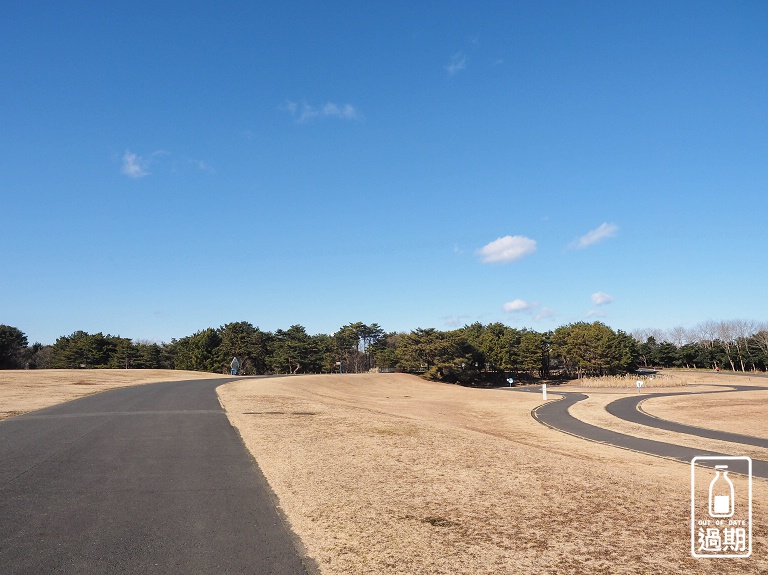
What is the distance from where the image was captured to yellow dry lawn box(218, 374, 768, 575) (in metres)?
5.90

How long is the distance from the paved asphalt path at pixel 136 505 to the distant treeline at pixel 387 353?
64025 mm

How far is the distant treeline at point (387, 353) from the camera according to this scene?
262 feet

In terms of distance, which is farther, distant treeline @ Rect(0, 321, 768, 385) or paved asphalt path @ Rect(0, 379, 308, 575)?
distant treeline @ Rect(0, 321, 768, 385)

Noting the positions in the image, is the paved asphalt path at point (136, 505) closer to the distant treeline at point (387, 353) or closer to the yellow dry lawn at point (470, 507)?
the yellow dry lawn at point (470, 507)

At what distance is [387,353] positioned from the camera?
284 ft

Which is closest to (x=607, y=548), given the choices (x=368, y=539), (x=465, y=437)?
(x=368, y=539)

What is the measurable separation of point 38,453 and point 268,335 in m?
85.6

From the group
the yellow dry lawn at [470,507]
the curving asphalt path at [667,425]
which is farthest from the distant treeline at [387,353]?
the yellow dry lawn at [470,507]

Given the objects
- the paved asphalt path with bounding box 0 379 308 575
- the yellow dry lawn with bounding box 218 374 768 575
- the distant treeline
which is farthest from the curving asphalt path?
the distant treeline

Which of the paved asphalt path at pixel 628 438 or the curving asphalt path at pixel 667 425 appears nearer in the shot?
the paved asphalt path at pixel 628 438

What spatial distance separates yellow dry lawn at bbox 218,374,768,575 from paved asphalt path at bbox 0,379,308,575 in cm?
65

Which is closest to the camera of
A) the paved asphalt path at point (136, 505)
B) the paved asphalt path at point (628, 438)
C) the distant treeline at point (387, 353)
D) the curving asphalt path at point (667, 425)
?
the paved asphalt path at point (136, 505)

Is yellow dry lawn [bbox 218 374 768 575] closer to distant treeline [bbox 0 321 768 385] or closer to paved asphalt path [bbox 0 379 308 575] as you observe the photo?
paved asphalt path [bbox 0 379 308 575]

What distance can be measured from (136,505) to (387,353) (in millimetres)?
79300
